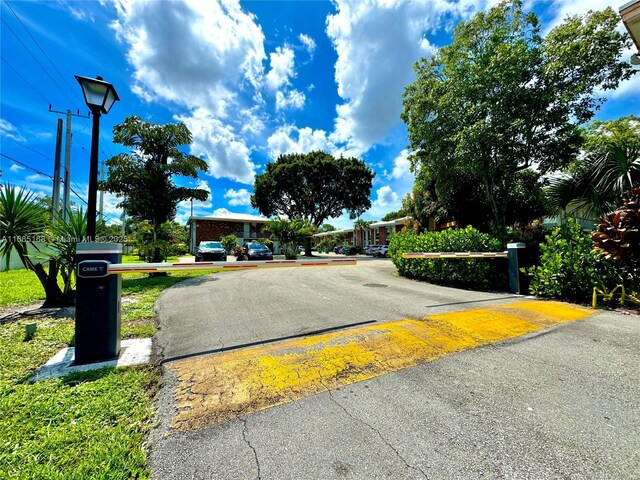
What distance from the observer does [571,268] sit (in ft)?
18.2

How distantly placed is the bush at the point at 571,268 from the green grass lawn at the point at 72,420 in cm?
749

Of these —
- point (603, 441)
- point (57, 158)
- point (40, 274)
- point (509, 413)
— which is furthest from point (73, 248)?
point (57, 158)

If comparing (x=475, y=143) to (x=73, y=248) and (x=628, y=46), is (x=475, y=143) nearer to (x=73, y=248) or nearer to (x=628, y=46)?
(x=628, y=46)

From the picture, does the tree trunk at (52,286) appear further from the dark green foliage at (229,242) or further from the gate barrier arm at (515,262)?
the dark green foliage at (229,242)

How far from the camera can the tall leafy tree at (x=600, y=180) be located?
581 centimetres

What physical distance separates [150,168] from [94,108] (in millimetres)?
8936

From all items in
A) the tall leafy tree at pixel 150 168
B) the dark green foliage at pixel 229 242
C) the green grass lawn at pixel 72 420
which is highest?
the tall leafy tree at pixel 150 168

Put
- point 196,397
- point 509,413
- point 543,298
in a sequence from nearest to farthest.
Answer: point 509,413
point 196,397
point 543,298

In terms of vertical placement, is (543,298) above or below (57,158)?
below

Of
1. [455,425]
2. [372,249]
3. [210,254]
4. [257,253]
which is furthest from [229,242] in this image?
[455,425]

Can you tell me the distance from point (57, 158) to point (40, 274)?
14.1 meters

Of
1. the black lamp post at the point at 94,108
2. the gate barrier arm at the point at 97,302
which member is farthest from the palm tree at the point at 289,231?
the gate barrier arm at the point at 97,302

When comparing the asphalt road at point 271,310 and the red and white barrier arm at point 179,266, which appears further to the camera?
the asphalt road at point 271,310

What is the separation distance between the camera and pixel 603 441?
5.74ft
